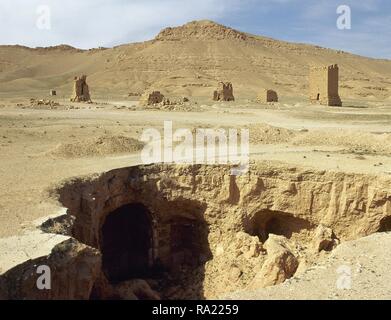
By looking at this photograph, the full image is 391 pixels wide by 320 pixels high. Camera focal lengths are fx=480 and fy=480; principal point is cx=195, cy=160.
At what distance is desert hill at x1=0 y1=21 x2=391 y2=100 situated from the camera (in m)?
60.7

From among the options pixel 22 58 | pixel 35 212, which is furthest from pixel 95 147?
pixel 22 58

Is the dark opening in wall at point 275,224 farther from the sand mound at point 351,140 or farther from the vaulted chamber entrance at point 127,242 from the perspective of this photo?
the sand mound at point 351,140

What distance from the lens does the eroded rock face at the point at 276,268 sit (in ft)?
35.7

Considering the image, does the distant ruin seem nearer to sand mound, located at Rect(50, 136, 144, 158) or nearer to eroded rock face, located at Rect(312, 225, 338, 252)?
sand mound, located at Rect(50, 136, 144, 158)

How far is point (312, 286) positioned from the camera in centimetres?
689

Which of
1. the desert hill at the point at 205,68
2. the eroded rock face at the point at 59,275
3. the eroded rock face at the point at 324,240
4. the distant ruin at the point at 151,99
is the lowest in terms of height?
the eroded rock face at the point at 324,240

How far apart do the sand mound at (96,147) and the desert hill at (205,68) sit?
3572cm

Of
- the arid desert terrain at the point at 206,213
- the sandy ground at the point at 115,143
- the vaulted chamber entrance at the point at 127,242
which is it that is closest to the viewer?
the arid desert terrain at the point at 206,213

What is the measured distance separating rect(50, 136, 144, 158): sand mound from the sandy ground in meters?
0.03

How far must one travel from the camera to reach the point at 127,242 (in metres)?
14.7

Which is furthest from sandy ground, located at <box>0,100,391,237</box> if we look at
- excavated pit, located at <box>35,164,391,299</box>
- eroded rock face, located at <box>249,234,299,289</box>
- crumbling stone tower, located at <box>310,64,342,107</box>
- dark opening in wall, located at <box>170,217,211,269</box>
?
crumbling stone tower, located at <box>310,64,342,107</box>

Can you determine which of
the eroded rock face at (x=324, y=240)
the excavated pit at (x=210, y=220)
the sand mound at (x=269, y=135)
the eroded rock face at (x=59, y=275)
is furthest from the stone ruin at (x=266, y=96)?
the eroded rock face at (x=59, y=275)

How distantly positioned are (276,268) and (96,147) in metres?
8.15

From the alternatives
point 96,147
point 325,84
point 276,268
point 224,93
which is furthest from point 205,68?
point 276,268
